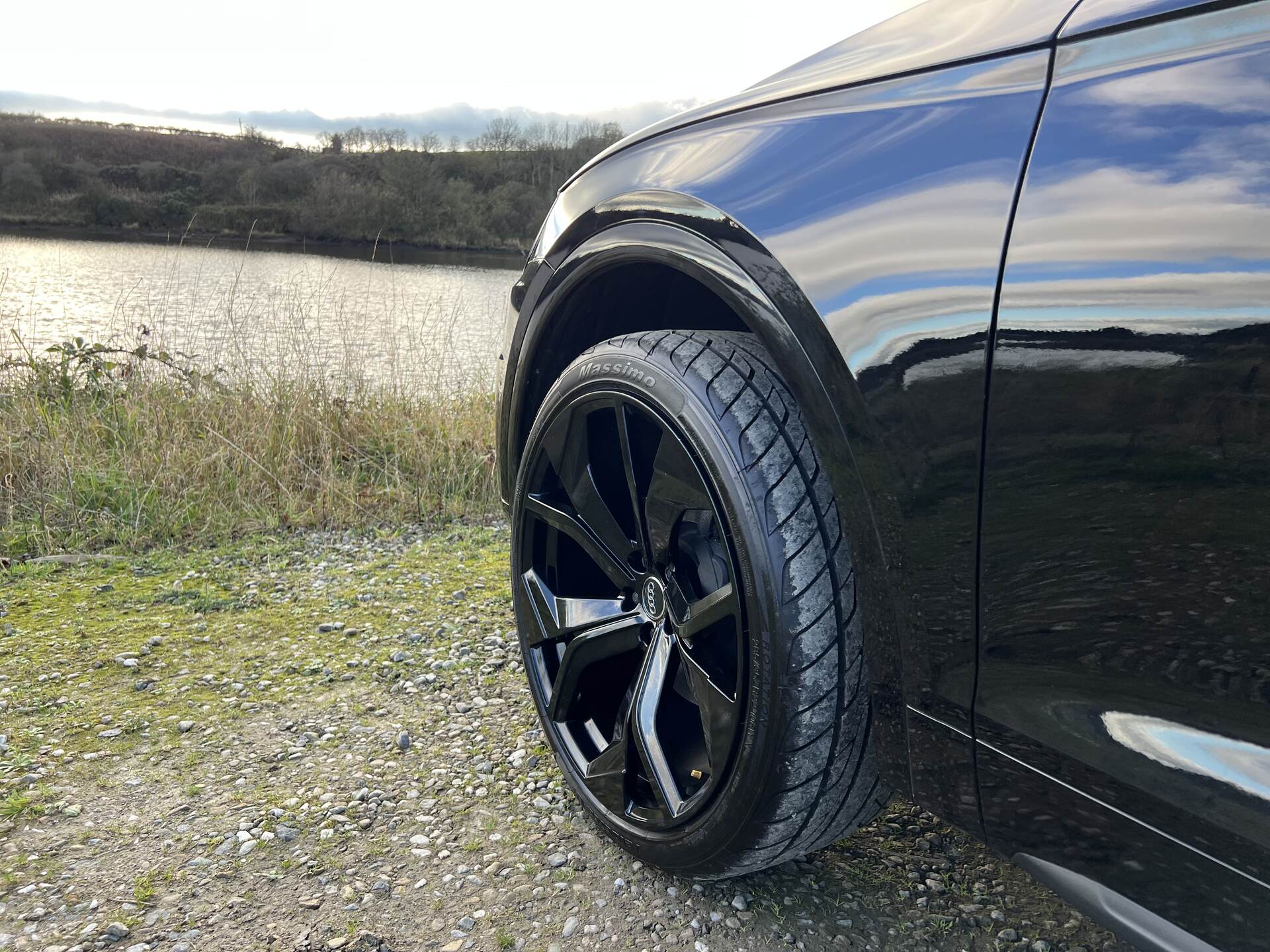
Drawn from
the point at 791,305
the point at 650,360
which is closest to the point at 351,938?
the point at 650,360

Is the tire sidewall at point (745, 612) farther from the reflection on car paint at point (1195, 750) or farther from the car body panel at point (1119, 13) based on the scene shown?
the car body panel at point (1119, 13)

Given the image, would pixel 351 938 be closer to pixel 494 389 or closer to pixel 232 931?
pixel 232 931

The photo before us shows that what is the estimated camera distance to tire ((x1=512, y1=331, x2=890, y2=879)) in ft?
4.34

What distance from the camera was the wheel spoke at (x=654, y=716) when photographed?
5.22 feet

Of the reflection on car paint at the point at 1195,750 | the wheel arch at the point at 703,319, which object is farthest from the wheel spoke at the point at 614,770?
the reflection on car paint at the point at 1195,750

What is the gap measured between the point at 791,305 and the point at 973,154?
32 centimetres

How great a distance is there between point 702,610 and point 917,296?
0.63 meters

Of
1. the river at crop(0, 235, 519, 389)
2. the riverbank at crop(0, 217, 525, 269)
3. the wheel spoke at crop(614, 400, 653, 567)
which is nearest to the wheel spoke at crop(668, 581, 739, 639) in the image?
the wheel spoke at crop(614, 400, 653, 567)

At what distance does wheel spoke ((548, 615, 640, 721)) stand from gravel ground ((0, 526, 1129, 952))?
258 mm

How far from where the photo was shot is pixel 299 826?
6.28 ft

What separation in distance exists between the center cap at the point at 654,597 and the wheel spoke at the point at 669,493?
46mm

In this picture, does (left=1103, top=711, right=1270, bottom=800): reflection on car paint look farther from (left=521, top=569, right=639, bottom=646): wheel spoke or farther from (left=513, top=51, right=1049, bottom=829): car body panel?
(left=521, top=569, right=639, bottom=646): wheel spoke

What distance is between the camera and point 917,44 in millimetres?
1253

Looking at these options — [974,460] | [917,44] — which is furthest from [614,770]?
[917,44]
